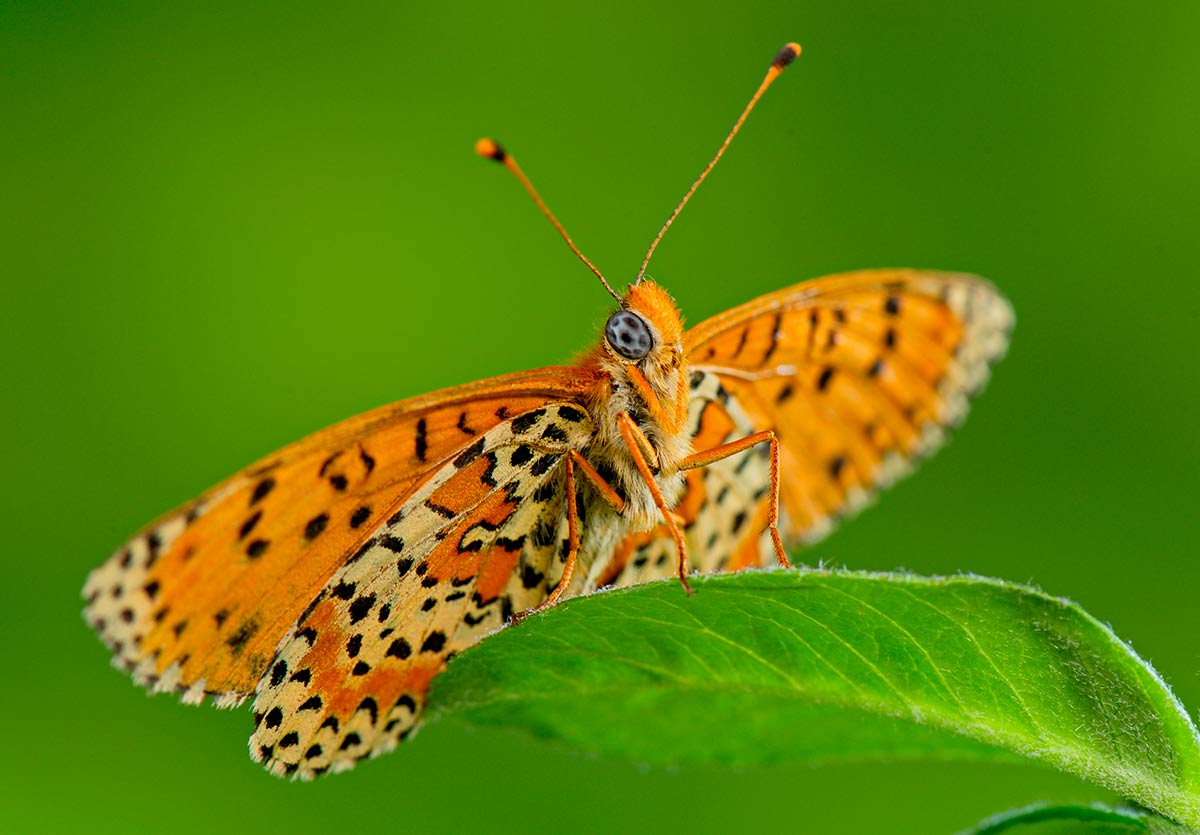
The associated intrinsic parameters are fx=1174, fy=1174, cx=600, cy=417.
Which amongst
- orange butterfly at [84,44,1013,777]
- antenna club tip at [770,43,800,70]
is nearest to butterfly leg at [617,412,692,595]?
orange butterfly at [84,44,1013,777]

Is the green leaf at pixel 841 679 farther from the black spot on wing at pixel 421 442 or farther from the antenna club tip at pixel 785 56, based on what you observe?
the antenna club tip at pixel 785 56

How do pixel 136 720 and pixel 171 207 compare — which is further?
pixel 171 207

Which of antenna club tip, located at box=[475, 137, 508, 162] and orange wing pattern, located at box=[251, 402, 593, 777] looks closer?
orange wing pattern, located at box=[251, 402, 593, 777]

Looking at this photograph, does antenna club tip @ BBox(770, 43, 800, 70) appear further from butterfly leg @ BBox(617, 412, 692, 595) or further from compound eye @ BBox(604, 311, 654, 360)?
butterfly leg @ BBox(617, 412, 692, 595)


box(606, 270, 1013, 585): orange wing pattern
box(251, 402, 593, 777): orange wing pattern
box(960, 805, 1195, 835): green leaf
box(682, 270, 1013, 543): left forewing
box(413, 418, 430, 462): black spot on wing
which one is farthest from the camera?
box(682, 270, 1013, 543): left forewing

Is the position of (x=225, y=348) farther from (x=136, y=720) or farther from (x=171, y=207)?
(x=136, y=720)

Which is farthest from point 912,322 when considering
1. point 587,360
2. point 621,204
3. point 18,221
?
point 18,221
